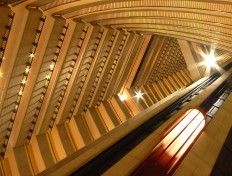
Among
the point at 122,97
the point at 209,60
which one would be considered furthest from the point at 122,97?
the point at 209,60

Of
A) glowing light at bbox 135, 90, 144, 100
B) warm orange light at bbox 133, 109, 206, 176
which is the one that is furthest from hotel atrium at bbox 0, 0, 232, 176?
glowing light at bbox 135, 90, 144, 100

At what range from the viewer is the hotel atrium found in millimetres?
2770

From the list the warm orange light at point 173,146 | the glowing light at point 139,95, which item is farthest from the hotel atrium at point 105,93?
the glowing light at point 139,95

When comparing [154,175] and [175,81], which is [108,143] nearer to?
[154,175]

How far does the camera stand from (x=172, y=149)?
8.13 ft

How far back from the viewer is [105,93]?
10.9m

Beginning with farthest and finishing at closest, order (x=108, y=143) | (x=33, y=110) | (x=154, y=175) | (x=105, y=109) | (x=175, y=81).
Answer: (x=175, y=81), (x=105, y=109), (x=33, y=110), (x=108, y=143), (x=154, y=175)

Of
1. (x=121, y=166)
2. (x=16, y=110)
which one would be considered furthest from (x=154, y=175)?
(x=16, y=110)

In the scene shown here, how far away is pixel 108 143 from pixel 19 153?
601 cm

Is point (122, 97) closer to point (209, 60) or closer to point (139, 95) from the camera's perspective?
point (139, 95)

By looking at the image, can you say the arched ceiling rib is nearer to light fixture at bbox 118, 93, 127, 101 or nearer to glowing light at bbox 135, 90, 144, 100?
light fixture at bbox 118, 93, 127, 101

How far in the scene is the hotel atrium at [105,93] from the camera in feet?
9.09

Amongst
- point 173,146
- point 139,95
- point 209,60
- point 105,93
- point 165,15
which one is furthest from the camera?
point 139,95

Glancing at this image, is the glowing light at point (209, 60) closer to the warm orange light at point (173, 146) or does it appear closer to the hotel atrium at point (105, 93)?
the hotel atrium at point (105, 93)
